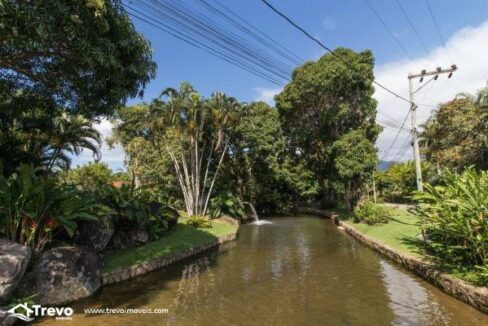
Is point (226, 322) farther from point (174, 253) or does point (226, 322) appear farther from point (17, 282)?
point (174, 253)

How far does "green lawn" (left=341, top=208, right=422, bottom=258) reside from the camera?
14.4 m

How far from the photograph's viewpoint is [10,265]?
8344mm

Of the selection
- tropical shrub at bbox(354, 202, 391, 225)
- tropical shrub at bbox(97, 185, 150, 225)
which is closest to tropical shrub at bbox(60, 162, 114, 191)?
tropical shrub at bbox(97, 185, 150, 225)

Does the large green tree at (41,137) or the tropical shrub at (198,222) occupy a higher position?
the large green tree at (41,137)

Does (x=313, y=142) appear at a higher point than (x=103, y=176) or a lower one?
higher

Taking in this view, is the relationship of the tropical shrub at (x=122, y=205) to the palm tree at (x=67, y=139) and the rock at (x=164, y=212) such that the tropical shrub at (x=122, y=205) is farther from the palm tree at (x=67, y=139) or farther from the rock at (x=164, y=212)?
the palm tree at (x=67, y=139)

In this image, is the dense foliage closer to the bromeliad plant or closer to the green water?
the green water

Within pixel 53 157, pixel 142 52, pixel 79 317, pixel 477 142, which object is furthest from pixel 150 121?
pixel 477 142

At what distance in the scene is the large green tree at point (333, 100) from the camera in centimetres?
2689

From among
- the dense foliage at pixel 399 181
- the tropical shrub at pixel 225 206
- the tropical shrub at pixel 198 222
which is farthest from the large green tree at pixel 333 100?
the dense foliage at pixel 399 181

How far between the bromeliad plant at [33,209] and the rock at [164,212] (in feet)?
21.7

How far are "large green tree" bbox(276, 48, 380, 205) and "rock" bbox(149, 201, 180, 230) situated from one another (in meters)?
13.4

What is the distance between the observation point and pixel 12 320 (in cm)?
802

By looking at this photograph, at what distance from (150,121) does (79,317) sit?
16.7m
